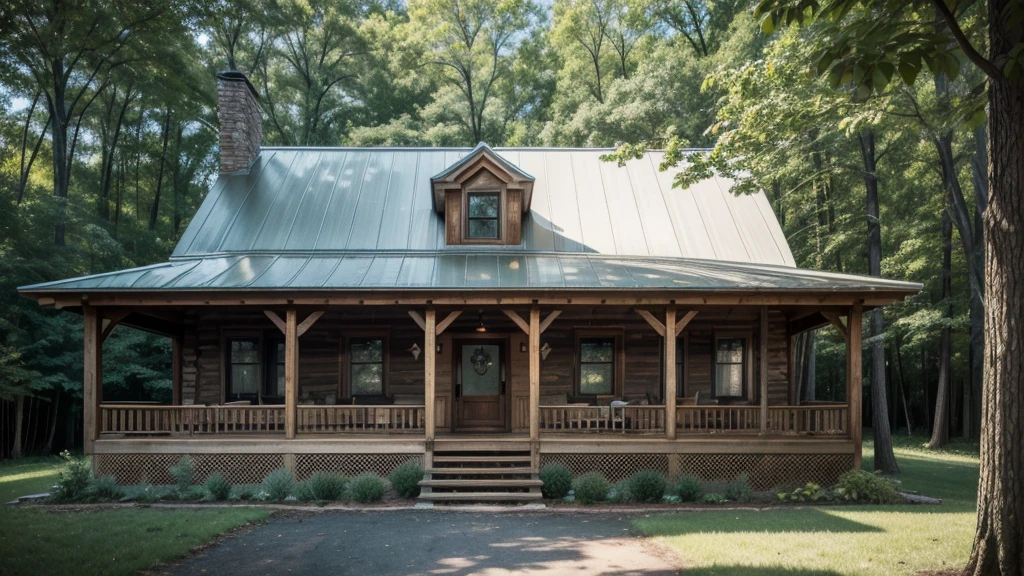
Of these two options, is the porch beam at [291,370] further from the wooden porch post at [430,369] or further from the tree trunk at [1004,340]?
the tree trunk at [1004,340]

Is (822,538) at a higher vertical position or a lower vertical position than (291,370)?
Result: lower

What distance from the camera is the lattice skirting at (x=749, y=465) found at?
48.6ft

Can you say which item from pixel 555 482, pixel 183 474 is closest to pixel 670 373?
pixel 555 482

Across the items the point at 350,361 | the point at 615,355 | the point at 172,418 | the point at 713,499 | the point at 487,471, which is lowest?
the point at 713,499

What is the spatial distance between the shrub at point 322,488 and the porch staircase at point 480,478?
1485mm

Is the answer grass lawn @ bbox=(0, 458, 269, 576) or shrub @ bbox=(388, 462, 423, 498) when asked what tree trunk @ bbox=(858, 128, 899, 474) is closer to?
shrub @ bbox=(388, 462, 423, 498)

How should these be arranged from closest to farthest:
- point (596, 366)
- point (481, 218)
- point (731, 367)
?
point (596, 366) → point (731, 367) → point (481, 218)

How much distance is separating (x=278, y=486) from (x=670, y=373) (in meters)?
7.69

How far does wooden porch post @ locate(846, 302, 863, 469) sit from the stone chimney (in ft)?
52.3

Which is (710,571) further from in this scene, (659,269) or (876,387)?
(876,387)

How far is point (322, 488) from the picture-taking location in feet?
43.3

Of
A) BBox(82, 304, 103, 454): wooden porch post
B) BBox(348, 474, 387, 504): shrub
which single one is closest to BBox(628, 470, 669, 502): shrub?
BBox(348, 474, 387, 504): shrub

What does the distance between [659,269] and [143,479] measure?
11463mm

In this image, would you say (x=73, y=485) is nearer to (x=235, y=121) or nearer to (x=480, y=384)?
(x=480, y=384)
